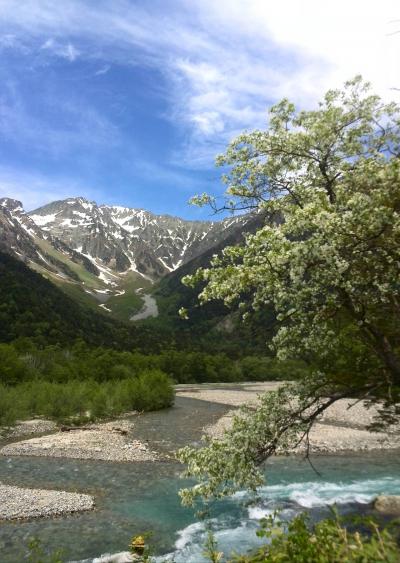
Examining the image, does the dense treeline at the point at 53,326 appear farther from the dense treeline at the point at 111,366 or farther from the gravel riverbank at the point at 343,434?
the gravel riverbank at the point at 343,434

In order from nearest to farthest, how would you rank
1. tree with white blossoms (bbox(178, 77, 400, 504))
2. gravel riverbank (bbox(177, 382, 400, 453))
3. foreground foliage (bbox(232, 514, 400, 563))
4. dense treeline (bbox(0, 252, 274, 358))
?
foreground foliage (bbox(232, 514, 400, 563)) → tree with white blossoms (bbox(178, 77, 400, 504)) → gravel riverbank (bbox(177, 382, 400, 453)) → dense treeline (bbox(0, 252, 274, 358))

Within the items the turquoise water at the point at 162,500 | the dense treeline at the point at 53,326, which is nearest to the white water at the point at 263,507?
the turquoise water at the point at 162,500

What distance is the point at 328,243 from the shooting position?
Result: 8.88 meters

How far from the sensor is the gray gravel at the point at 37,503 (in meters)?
20.4

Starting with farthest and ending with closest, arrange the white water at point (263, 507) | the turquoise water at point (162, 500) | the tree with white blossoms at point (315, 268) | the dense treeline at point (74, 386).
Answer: the dense treeline at point (74, 386) → the turquoise water at point (162, 500) → the white water at point (263, 507) → the tree with white blossoms at point (315, 268)

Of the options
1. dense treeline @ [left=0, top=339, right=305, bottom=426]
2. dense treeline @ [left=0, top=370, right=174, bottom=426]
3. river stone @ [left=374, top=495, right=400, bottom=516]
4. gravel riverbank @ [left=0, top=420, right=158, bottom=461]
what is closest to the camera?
river stone @ [left=374, top=495, right=400, bottom=516]

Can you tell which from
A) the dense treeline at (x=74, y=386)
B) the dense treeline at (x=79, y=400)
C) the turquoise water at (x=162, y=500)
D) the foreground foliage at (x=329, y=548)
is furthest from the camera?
the dense treeline at (x=74, y=386)

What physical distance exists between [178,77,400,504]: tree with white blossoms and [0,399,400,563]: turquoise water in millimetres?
2217

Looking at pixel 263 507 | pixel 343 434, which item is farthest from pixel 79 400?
pixel 263 507

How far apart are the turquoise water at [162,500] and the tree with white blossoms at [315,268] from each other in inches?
87.3

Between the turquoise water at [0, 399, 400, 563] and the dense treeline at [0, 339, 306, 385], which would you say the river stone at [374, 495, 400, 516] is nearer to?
the turquoise water at [0, 399, 400, 563]

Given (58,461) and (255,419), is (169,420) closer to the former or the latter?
(58,461)

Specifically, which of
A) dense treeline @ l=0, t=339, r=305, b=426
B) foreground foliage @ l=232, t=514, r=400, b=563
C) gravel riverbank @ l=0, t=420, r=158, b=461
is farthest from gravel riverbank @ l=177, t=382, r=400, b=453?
foreground foliage @ l=232, t=514, r=400, b=563

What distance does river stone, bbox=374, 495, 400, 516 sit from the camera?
21.5 m
